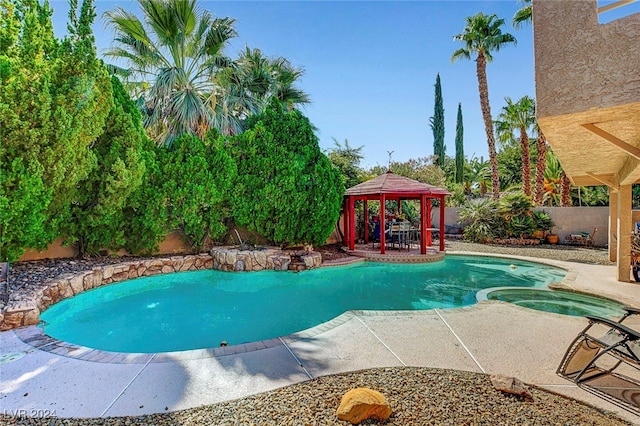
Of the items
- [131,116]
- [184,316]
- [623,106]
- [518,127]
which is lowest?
[184,316]

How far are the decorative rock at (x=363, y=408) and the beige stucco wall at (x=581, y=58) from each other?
9.24ft

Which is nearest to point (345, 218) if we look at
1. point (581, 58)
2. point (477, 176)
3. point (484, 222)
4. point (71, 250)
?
point (484, 222)

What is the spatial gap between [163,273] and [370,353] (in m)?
7.70

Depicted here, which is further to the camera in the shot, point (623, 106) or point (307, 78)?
point (307, 78)

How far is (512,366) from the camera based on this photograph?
3477 mm

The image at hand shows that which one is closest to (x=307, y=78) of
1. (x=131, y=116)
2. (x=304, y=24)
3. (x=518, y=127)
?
(x=304, y=24)

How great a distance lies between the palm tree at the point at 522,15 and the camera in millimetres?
16422

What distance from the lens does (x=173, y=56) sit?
11289 mm

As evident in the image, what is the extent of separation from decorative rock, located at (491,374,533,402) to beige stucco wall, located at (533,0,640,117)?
94.7 inches

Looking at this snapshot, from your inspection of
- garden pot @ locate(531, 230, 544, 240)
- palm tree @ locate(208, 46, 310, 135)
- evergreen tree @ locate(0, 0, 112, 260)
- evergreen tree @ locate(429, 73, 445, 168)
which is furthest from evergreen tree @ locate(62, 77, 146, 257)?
evergreen tree @ locate(429, 73, 445, 168)

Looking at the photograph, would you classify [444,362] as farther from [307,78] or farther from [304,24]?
[307,78]

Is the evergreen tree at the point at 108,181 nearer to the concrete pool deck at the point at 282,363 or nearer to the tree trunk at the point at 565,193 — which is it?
the concrete pool deck at the point at 282,363

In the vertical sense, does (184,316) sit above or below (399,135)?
below

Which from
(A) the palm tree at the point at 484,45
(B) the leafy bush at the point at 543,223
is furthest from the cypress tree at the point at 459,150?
(B) the leafy bush at the point at 543,223
